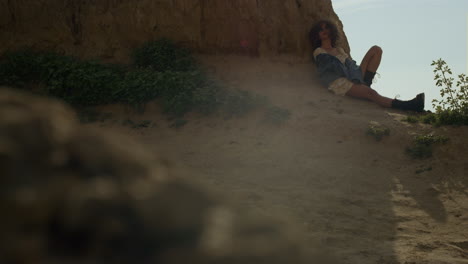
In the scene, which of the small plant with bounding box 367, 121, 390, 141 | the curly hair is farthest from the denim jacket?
the small plant with bounding box 367, 121, 390, 141

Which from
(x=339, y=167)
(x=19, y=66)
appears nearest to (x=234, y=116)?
(x=339, y=167)

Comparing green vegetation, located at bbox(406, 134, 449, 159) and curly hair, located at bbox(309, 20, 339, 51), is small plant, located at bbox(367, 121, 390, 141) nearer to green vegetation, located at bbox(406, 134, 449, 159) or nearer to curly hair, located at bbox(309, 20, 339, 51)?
green vegetation, located at bbox(406, 134, 449, 159)

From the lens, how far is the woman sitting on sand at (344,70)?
27.1 ft

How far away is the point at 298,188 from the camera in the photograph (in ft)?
16.5

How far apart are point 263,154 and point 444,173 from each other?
226cm

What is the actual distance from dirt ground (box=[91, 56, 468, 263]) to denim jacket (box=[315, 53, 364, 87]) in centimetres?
32

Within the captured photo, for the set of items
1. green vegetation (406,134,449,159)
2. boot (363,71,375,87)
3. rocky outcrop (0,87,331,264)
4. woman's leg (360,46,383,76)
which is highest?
rocky outcrop (0,87,331,264)

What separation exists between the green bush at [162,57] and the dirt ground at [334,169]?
59 centimetres

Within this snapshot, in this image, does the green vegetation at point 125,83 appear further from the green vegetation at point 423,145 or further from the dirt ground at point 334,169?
the green vegetation at point 423,145

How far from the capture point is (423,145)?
20.5 feet

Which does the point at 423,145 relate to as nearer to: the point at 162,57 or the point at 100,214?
the point at 162,57

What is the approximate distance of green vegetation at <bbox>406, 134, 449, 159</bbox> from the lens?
20.1ft

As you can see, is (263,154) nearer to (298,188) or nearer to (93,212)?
(298,188)

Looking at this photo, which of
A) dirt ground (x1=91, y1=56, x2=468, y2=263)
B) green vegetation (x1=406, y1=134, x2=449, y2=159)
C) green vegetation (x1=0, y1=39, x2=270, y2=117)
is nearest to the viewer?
dirt ground (x1=91, y1=56, x2=468, y2=263)
